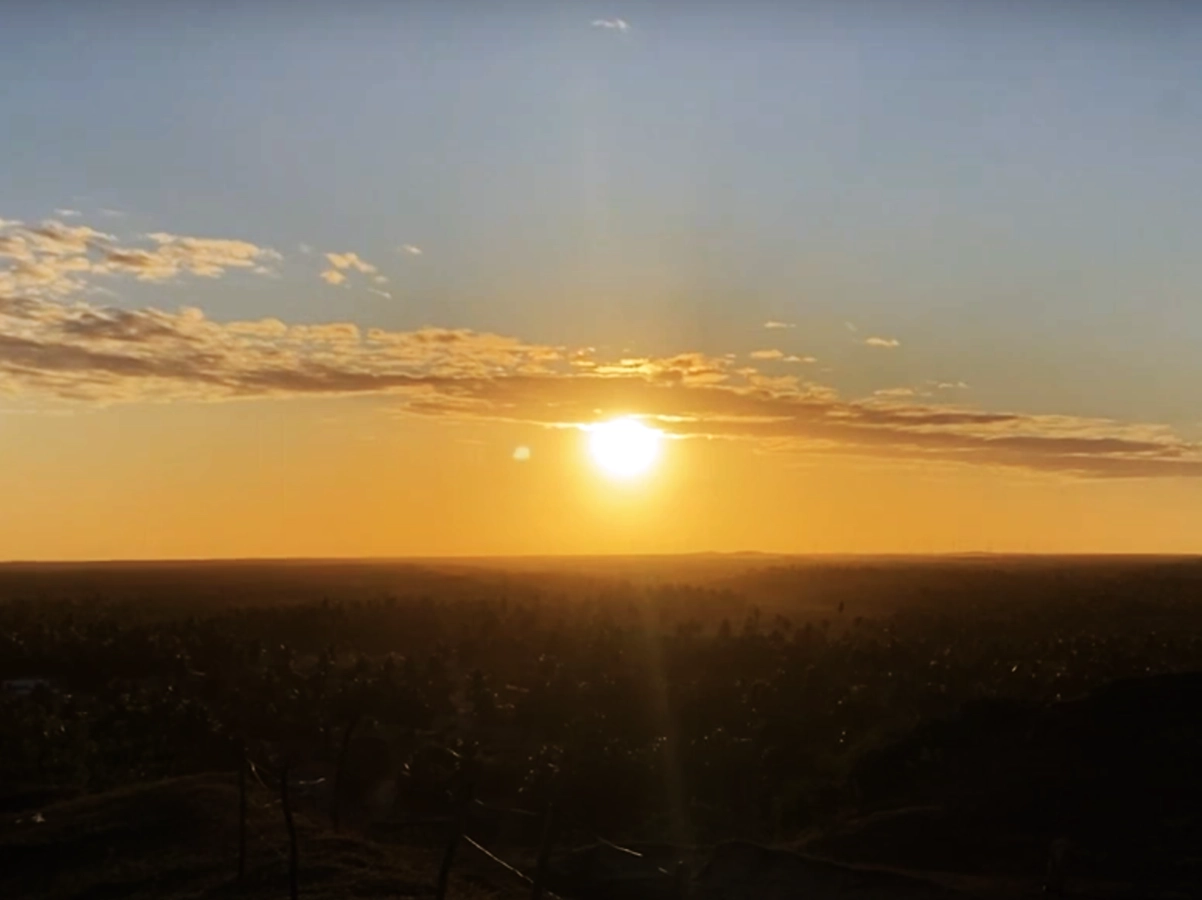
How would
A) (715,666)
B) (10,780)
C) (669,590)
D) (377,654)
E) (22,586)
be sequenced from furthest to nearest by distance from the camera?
(22,586), (669,590), (377,654), (715,666), (10,780)

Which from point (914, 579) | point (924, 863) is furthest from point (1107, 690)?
point (914, 579)

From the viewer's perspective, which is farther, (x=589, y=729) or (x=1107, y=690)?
(x=589, y=729)

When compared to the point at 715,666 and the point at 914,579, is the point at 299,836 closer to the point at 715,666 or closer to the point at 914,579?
the point at 715,666

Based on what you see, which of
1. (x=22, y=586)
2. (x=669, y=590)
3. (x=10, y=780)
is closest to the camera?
(x=10, y=780)

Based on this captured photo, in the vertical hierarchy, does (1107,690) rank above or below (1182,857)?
above

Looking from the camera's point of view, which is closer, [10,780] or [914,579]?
[10,780]

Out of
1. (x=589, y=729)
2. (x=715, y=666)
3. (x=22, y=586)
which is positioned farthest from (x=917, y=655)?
(x=22, y=586)

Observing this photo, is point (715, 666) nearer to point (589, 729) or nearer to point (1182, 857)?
point (589, 729)

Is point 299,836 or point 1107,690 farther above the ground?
point 1107,690

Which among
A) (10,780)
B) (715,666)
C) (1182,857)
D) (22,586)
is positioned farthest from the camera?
(22,586)
